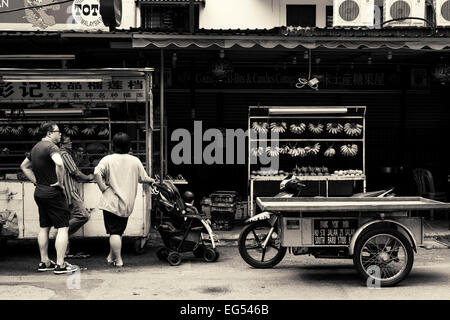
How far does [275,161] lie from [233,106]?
70.3 inches

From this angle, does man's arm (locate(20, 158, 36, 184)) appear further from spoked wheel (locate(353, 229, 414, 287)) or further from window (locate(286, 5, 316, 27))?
window (locate(286, 5, 316, 27))

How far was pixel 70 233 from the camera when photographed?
30.2 ft

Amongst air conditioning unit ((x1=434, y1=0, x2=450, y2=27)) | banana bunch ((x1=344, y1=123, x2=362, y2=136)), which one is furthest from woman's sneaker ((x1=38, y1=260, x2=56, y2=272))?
air conditioning unit ((x1=434, y1=0, x2=450, y2=27))

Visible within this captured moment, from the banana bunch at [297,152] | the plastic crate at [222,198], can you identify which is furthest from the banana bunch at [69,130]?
the banana bunch at [297,152]

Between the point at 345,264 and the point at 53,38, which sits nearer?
the point at 345,264

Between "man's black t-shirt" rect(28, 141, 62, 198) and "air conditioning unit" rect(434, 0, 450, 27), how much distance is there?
417 inches

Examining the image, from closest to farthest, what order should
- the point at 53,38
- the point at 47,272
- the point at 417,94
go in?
the point at 47,272
the point at 53,38
the point at 417,94

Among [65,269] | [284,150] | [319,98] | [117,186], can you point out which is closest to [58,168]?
[117,186]

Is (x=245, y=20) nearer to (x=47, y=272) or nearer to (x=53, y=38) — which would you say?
(x=53, y=38)

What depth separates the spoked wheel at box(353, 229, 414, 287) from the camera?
7496 mm

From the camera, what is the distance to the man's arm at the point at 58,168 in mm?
8031

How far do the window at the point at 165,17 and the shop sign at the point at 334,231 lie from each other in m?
9.20

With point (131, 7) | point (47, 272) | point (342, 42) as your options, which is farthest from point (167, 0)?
point (47, 272)

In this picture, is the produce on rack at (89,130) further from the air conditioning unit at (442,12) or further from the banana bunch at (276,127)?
the air conditioning unit at (442,12)
